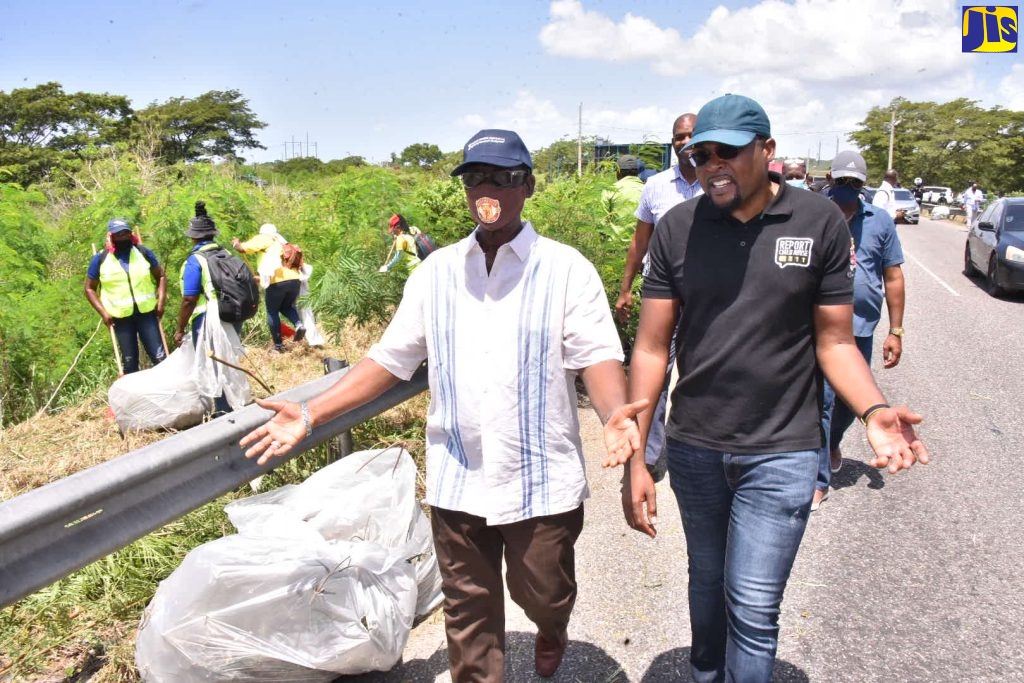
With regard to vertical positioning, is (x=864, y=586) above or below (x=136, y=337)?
below

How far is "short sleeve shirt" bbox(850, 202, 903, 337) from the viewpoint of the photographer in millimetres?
4855

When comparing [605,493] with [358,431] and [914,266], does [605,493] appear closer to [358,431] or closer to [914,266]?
[358,431]

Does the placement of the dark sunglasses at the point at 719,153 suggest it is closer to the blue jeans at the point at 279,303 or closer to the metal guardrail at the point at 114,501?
the metal guardrail at the point at 114,501

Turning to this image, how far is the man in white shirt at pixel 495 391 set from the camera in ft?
8.46

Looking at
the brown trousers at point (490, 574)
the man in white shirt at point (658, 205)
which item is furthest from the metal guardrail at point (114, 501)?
the man in white shirt at point (658, 205)

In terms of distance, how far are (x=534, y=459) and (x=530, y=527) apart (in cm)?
23

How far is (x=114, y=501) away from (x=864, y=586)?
3.23m

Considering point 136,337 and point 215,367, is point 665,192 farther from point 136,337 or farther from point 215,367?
point 136,337

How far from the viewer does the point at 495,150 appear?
2.56 metres

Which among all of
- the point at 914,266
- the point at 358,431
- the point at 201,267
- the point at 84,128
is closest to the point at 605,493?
the point at 358,431

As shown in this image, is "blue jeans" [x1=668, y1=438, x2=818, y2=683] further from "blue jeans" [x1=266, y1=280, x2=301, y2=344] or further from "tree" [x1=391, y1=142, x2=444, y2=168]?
"tree" [x1=391, y1=142, x2=444, y2=168]

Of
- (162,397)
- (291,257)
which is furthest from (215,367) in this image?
(291,257)

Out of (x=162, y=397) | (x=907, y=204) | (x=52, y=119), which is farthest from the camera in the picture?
(x=52, y=119)

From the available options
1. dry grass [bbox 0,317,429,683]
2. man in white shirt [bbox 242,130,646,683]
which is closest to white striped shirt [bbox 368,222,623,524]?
man in white shirt [bbox 242,130,646,683]
